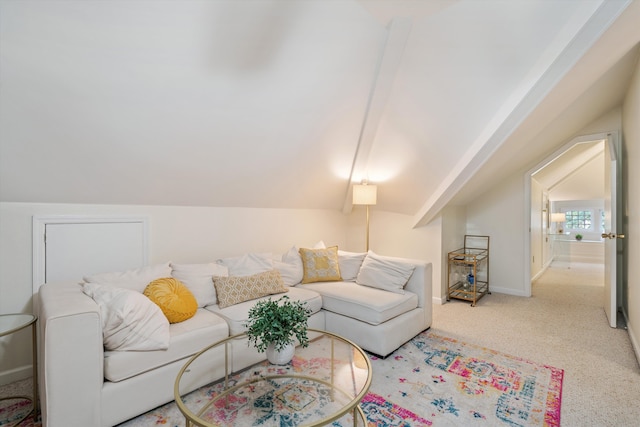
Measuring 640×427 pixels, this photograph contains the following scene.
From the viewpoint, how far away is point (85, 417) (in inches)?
64.6

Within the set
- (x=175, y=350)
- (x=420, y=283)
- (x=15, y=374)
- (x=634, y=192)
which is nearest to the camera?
(x=175, y=350)

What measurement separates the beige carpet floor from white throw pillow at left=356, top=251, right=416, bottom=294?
2.24 ft

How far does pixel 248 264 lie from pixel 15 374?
181 cm

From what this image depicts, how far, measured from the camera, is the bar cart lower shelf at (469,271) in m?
4.28

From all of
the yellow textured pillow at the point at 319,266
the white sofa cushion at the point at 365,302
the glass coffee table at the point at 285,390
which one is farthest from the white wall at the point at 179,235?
the glass coffee table at the point at 285,390

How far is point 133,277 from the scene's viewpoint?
2408 millimetres

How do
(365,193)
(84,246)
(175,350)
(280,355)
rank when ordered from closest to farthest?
(280,355)
(175,350)
(84,246)
(365,193)

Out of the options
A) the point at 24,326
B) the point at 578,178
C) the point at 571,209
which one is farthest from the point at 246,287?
the point at 571,209

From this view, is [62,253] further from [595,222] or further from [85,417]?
[595,222]

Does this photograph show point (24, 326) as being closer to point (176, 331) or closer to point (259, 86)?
point (176, 331)

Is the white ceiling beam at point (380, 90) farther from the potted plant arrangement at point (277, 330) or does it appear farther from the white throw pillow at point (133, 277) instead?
the white throw pillow at point (133, 277)

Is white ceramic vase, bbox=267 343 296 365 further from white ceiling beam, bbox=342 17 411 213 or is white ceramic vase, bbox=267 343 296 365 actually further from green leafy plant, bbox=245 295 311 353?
white ceiling beam, bbox=342 17 411 213

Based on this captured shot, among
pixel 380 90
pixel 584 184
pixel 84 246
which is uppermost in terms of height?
pixel 380 90

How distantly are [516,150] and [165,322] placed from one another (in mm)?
3676
